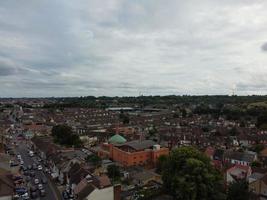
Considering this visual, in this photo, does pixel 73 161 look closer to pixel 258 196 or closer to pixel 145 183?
pixel 145 183

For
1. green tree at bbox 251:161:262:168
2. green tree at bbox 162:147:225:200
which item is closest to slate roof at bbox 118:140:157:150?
green tree at bbox 251:161:262:168

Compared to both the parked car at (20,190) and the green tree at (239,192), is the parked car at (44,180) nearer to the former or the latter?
the parked car at (20,190)

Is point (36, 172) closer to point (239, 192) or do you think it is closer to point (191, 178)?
point (191, 178)

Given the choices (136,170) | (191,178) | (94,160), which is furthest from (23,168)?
(191,178)

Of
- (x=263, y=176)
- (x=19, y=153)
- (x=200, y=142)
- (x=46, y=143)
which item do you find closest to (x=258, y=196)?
(x=263, y=176)

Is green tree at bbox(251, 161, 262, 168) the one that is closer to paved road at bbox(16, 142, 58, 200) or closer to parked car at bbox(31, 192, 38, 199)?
paved road at bbox(16, 142, 58, 200)

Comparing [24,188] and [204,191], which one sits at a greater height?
[204,191]

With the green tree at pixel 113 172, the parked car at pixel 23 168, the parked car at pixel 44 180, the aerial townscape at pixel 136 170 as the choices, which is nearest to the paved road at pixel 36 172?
the aerial townscape at pixel 136 170

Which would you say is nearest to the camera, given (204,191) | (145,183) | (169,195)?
(204,191)
